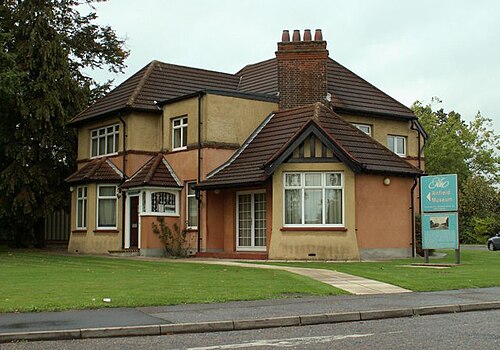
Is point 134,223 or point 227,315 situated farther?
point 134,223

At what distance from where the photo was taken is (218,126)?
1196 inches

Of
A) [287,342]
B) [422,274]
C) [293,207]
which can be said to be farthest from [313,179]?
[287,342]

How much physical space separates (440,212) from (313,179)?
5207 mm

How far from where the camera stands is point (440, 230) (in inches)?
931

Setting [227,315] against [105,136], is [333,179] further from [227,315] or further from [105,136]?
[227,315]

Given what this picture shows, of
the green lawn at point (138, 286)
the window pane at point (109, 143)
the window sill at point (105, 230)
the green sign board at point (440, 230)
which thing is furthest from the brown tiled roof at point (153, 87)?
the green sign board at point (440, 230)

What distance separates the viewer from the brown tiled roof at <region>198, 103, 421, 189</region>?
1047 inches

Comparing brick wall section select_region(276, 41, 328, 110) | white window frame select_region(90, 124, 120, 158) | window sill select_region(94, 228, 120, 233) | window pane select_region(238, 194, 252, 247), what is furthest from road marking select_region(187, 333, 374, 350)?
white window frame select_region(90, 124, 120, 158)

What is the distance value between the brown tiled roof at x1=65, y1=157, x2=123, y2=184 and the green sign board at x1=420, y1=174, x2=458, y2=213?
14.6 metres

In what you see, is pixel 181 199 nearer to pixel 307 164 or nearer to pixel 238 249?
pixel 238 249

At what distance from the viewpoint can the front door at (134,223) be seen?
107 ft

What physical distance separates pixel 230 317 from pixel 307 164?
15.2 meters

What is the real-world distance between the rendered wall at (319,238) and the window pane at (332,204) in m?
0.30

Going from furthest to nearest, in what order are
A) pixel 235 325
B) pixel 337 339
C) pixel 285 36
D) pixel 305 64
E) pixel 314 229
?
pixel 285 36 < pixel 305 64 < pixel 314 229 < pixel 235 325 < pixel 337 339
